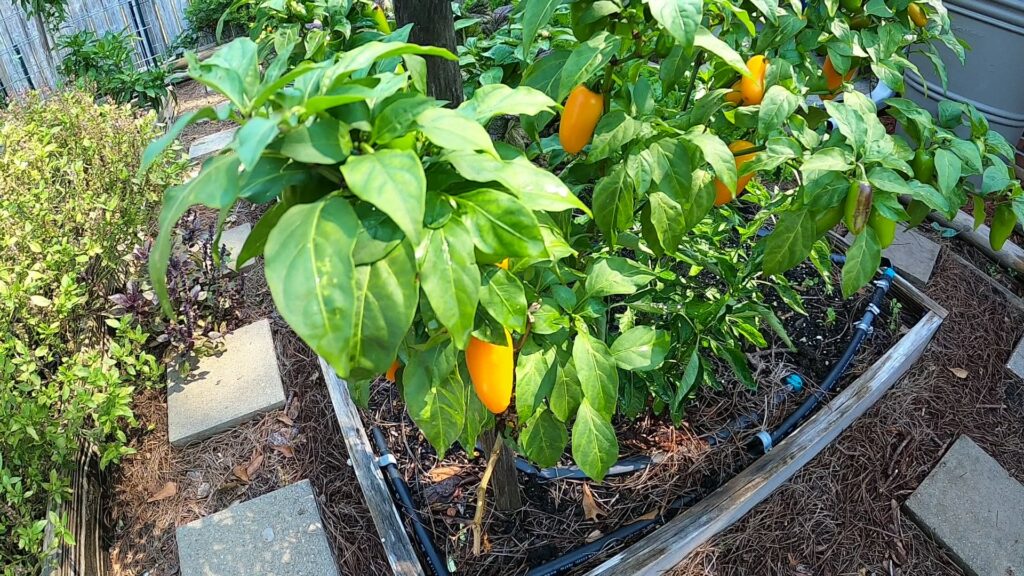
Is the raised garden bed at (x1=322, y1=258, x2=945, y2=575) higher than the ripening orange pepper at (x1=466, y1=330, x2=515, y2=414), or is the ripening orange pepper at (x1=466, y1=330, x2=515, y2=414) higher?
the ripening orange pepper at (x1=466, y1=330, x2=515, y2=414)

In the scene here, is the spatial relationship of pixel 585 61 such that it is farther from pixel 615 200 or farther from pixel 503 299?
pixel 503 299

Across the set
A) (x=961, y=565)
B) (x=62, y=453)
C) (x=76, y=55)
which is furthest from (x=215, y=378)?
(x=76, y=55)

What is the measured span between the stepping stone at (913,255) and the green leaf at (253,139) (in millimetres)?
2857

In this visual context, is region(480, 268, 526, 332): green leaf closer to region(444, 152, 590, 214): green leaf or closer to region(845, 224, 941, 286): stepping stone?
region(444, 152, 590, 214): green leaf

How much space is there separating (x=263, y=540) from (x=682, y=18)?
2.06 meters

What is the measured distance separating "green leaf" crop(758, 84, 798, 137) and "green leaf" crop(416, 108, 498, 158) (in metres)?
0.72

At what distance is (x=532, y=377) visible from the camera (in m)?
1.39

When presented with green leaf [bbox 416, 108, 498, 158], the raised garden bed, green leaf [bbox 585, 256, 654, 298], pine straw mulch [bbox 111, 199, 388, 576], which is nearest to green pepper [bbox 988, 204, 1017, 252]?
the raised garden bed

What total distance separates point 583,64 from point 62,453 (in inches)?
80.9

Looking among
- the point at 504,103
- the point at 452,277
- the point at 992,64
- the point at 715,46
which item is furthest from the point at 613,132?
the point at 992,64

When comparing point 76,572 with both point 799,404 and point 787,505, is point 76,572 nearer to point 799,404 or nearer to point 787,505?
point 787,505

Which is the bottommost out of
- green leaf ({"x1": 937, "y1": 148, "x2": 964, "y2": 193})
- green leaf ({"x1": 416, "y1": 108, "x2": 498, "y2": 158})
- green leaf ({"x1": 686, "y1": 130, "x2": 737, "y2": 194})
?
green leaf ({"x1": 937, "y1": 148, "x2": 964, "y2": 193})

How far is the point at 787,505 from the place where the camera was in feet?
7.57

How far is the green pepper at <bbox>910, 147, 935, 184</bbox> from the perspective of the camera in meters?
1.58
